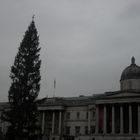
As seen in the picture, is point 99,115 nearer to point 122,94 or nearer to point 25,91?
point 122,94

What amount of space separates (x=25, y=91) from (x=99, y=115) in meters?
31.2

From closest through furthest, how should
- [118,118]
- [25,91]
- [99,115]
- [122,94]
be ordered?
[25,91], [122,94], [118,118], [99,115]

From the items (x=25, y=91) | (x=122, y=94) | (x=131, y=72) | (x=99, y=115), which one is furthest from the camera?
(x=131, y=72)

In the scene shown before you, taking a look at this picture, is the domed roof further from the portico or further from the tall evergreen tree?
the tall evergreen tree

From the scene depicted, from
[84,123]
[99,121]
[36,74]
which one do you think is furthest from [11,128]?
[84,123]

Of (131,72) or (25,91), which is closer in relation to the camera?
(25,91)

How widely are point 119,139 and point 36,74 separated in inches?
1024

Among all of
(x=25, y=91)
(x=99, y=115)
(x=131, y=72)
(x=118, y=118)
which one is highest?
(x=131, y=72)

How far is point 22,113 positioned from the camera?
50.9 metres

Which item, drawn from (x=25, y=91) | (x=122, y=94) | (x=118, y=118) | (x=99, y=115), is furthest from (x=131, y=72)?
(x=25, y=91)

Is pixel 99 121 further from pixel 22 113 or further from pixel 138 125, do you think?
pixel 22 113

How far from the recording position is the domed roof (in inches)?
3210

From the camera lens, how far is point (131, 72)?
82000 millimetres

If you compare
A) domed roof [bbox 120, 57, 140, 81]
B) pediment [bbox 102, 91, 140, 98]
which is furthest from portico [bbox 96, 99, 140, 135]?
domed roof [bbox 120, 57, 140, 81]
